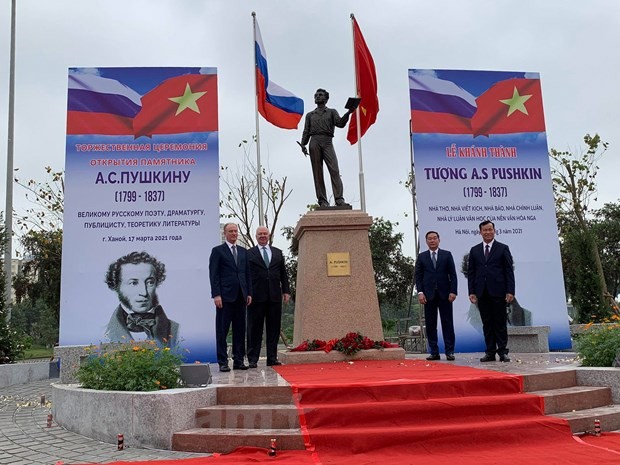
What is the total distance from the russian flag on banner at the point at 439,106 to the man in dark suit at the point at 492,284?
4.69 meters

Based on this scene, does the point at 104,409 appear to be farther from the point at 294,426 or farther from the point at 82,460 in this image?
the point at 294,426

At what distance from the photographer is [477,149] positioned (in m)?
11.2

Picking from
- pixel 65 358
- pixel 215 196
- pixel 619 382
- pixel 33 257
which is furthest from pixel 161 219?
pixel 33 257

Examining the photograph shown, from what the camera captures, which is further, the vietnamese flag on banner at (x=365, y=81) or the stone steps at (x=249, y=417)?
the vietnamese flag on banner at (x=365, y=81)

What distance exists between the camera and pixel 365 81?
35.4 ft

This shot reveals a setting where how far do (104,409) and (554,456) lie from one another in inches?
134

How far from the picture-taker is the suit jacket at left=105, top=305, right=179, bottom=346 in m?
10.1

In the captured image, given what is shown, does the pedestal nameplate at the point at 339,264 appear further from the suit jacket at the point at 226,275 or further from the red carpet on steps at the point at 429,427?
the red carpet on steps at the point at 429,427

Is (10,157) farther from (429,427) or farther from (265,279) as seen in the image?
(429,427)

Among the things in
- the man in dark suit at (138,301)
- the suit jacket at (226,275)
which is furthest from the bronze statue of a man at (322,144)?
the man in dark suit at (138,301)

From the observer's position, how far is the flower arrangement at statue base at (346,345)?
7.36m

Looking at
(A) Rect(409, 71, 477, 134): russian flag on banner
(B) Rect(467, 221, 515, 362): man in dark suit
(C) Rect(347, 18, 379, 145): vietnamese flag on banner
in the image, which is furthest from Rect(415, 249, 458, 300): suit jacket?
(A) Rect(409, 71, 477, 134): russian flag on banner

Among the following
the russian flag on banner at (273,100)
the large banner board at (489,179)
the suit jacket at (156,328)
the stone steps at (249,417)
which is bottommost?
the stone steps at (249,417)

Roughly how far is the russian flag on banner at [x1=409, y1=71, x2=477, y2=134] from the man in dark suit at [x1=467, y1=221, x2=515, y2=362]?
4.69m
